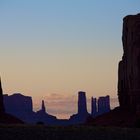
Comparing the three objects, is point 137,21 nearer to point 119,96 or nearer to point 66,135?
point 119,96

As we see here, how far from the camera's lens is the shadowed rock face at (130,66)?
324ft

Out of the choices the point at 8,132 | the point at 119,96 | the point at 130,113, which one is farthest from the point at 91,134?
the point at 119,96

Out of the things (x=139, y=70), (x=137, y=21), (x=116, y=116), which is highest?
(x=137, y=21)

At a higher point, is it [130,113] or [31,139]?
[31,139]

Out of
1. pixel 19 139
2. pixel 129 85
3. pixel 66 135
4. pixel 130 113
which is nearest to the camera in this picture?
pixel 19 139

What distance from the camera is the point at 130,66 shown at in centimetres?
10338

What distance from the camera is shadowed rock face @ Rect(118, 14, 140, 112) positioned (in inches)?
3890

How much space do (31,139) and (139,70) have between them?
6748 centimetres

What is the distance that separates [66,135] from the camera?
3556cm

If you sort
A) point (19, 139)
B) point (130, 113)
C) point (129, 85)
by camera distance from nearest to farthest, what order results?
point (19, 139), point (130, 113), point (129, 85)

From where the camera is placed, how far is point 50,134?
117 ft

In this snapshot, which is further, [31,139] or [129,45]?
[129,45]

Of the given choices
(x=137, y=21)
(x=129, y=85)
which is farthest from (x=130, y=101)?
(x=137, y=21)

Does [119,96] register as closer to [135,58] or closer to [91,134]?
[135,58]
